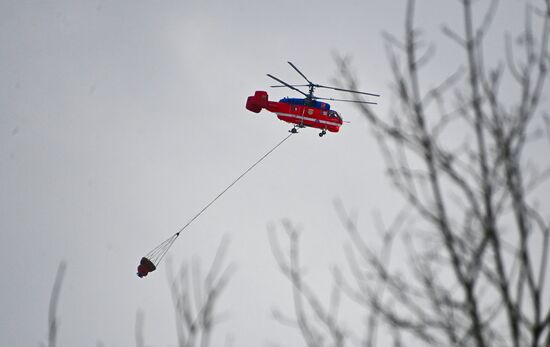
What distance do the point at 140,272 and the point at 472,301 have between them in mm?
9594

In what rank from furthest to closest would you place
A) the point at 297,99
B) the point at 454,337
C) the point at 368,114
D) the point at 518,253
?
1. the point at 297,99
2. the point at 368,114
3. the point at 454,337
4. the point at 518,253

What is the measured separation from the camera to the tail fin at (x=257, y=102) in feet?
68.8

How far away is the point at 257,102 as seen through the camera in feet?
68.9

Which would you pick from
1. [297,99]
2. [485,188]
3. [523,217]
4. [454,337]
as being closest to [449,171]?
[485,188]

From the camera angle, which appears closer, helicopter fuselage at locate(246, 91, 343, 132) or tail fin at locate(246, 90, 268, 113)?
helicopter fuselage at locate(246, 91, 343, 132)

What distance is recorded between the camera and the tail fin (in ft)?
68.8

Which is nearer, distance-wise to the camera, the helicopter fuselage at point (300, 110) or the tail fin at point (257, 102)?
the helicopter fuselage at point (300, 110)

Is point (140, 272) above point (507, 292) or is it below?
above

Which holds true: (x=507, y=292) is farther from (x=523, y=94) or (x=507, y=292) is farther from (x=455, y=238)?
(x=523, y=94)

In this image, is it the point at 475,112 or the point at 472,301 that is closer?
the point at 472,301

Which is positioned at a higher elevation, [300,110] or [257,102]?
[257,102]

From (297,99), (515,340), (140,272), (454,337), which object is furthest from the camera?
(297,99)

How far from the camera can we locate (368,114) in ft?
12.5

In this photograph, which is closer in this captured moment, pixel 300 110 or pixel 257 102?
pixel 300 110
